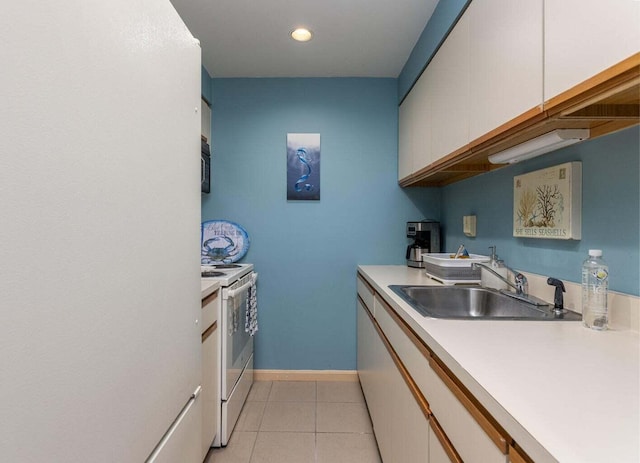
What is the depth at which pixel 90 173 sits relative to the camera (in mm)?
561

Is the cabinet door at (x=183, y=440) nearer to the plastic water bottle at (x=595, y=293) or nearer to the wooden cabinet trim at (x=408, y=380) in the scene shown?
the wooden cabinet trim at (x=408, y=380)

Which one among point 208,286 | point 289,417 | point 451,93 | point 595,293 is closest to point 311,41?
point 451,93

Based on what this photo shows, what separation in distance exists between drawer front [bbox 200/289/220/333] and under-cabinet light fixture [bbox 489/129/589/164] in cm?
146

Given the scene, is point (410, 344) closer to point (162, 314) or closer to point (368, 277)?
point (162, 314)

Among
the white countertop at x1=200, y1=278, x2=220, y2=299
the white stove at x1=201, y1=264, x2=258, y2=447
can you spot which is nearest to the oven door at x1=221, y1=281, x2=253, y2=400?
the white stove at x1=201, y1=264, x2=258, y2=447

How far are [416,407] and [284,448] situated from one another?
1.09 metres

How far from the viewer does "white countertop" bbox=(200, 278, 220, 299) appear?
1.50 metres

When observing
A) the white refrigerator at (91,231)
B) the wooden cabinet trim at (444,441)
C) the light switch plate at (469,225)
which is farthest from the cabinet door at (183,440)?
the light switch plate at (469,225)

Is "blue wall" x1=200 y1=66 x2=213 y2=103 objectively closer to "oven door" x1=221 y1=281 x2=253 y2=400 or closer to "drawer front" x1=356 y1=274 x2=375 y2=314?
"oven door" x1=221 y1=281 x2=253 y2=400

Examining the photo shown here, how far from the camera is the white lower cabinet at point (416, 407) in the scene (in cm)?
69

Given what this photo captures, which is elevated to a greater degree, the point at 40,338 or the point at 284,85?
the point at 284,85

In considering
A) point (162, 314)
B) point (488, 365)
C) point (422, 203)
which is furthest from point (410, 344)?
point (422, 203)

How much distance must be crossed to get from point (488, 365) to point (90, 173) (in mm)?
866

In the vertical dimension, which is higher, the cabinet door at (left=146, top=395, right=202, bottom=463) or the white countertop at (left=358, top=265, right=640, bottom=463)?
the white countertop at (left=358, top=265, right=640, bottom=463)
